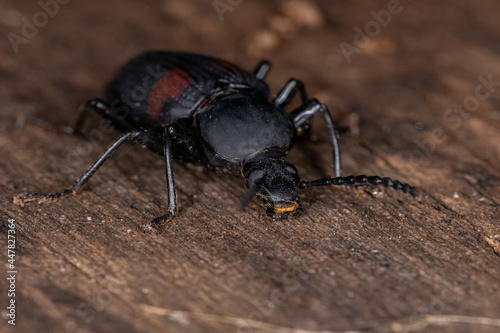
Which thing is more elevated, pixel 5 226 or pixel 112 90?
pixel 112 90

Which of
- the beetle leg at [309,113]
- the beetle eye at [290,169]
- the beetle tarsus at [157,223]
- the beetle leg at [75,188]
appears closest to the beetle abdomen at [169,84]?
the beetle leg at [309,113]

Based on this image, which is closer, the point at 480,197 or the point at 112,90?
the point at 480,197

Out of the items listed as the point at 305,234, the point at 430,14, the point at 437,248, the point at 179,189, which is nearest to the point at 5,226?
the point at 179,189

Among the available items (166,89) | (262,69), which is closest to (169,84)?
(166,89)

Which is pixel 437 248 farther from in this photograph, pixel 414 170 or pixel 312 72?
pixel 312 72

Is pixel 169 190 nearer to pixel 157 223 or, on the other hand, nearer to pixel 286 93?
pixel 157 223

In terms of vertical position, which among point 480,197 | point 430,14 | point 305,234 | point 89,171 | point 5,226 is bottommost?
point 5,226
